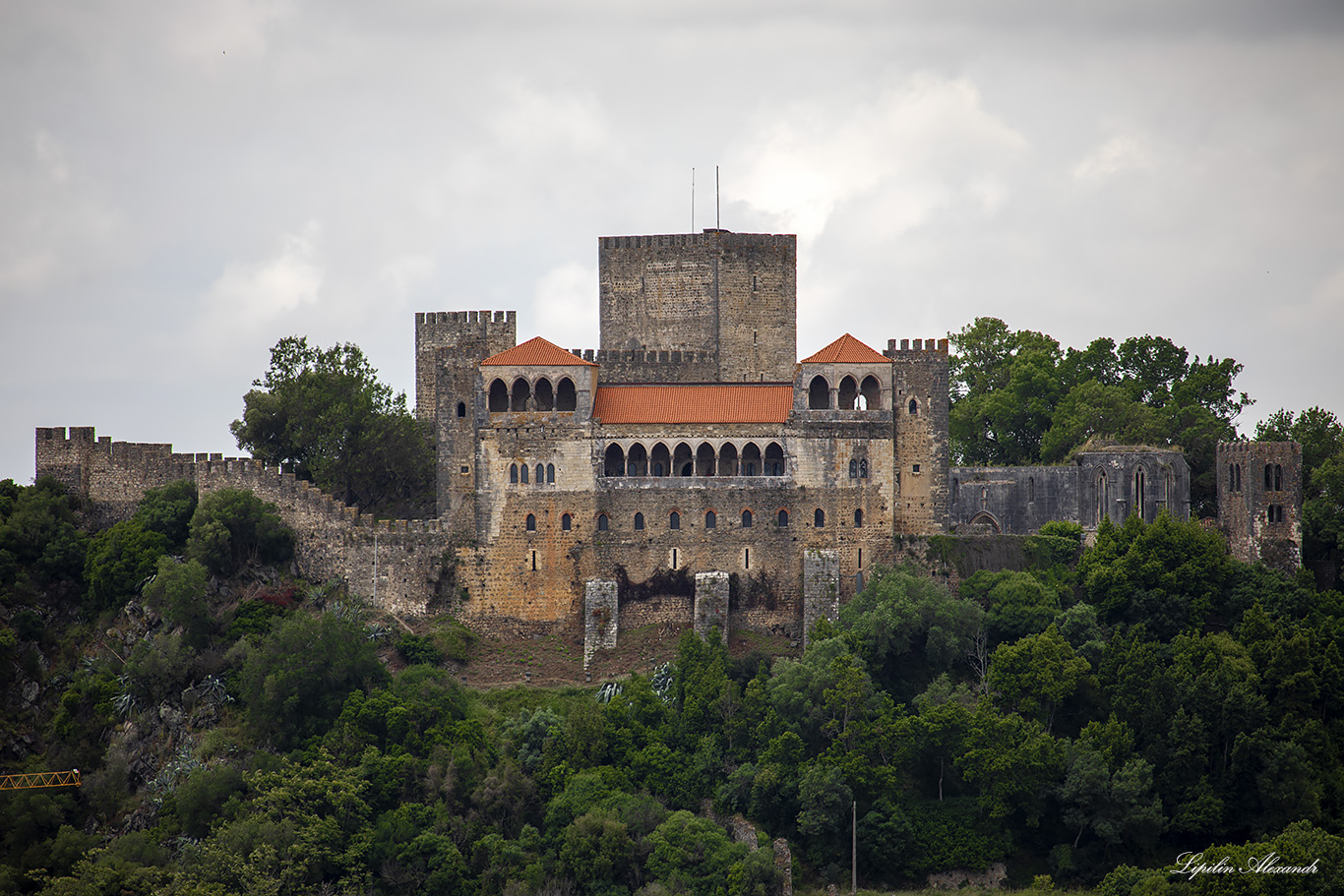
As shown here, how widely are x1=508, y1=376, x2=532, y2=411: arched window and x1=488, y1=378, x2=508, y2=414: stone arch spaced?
0.90 feet

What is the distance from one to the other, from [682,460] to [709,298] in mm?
9703

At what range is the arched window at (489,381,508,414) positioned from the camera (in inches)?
2596

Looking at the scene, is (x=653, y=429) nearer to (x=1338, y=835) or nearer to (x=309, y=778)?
(x=309, y=778)

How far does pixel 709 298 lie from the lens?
7338 centimetres

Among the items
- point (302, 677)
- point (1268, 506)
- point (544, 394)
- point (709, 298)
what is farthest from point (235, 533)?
point (1268, 506)

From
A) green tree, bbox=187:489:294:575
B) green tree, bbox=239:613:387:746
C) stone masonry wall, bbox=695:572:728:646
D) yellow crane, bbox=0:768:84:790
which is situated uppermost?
green tree, bbox=187:489:294:575

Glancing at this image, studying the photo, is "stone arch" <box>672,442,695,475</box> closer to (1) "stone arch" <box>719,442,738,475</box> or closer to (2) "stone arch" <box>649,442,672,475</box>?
(2) "stone arch" <box>649,442,672,475</box>

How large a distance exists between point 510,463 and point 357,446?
25.9 ft

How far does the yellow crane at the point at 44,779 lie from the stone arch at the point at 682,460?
73.7 ft

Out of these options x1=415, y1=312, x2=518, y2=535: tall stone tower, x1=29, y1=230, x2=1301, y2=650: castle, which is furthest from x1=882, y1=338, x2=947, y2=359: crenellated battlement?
x1=415, y1=312, x2=518, y2=535: tall stone tower

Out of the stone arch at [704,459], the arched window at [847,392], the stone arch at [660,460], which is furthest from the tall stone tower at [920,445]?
the stone arch at [660,460]

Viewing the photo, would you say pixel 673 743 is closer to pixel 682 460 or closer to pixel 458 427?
pixel 682 460

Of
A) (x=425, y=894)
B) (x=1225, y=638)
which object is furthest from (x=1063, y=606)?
(x=425, y=894)

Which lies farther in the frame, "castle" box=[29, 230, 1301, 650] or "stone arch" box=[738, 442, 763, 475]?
"stone arch" box=[738, 442, 763, 475]
